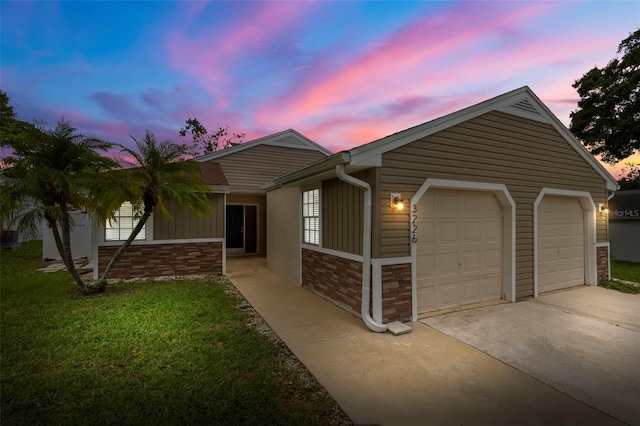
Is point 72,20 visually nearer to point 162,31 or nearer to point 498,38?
point 162,31

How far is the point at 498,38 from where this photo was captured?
6695mm

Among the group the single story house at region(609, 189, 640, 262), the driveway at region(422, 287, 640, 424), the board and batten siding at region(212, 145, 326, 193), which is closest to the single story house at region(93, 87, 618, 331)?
the driveway at region(422, 287, 640, 424)

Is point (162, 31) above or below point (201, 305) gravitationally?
above

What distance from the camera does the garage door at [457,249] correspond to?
5.14 metres

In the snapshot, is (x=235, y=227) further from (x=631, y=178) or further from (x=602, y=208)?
(x=631, y=178)

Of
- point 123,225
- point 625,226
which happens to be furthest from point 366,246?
point 625,226

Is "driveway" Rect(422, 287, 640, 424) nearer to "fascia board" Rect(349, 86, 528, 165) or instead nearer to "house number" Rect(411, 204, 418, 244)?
"house number" Rect(411, 204, 418, 244)

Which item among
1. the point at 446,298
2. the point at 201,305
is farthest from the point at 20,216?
the point at 446,298

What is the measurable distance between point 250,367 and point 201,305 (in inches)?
103

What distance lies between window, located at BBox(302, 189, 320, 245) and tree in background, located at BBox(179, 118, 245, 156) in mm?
20625

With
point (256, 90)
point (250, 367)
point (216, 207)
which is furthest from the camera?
point (256, 90)

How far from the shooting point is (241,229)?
12.8m

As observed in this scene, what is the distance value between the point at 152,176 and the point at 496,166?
290 inches

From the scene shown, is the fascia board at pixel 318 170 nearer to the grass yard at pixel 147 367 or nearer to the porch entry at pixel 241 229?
the grass yard at pixel 147 367
